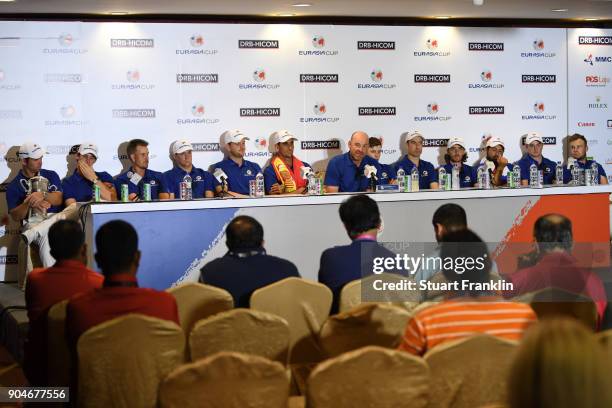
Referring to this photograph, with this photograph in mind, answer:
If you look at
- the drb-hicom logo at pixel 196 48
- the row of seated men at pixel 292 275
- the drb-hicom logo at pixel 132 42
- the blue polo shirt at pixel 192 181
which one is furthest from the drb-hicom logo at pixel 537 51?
the row of seated men at pixel 292 275

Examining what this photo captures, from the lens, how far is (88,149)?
7711 mm

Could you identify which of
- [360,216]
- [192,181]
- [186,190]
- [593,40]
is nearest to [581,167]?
[593,40]

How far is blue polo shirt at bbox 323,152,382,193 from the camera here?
8039mm

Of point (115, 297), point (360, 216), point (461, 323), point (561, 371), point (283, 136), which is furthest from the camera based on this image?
point (283, 136)

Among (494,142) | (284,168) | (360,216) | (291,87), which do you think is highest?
(291,87)

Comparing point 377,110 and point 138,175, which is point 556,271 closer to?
point 138,175

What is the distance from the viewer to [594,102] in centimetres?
973

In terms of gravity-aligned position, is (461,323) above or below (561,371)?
below

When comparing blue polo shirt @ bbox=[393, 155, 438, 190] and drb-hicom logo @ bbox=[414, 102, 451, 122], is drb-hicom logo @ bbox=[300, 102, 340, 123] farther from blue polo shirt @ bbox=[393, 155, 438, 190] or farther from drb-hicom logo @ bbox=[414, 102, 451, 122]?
drb-hicom logo @ bbox=[414, 102, 451, 122]

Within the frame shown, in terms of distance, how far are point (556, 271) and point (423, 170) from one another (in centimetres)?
536

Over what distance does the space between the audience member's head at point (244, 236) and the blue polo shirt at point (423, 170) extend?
504 centimetres

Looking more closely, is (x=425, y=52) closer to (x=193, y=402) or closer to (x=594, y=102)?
(x=594, y=102)

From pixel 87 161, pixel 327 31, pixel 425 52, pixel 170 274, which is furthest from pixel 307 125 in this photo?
pixel 170 274

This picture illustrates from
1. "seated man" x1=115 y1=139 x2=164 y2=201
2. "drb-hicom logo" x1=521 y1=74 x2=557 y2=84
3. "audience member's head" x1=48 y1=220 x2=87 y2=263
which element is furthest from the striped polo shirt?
"drb-hicom logo" x1=521 y1=74 x2=557 y2=84
